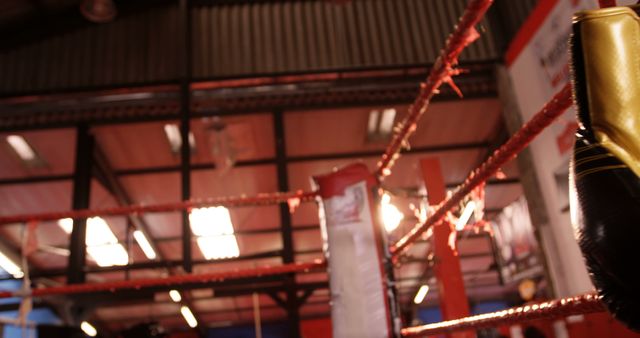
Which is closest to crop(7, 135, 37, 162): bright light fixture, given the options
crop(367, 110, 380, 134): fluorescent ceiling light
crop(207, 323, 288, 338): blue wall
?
crop(367, 110, 380, 134): fluorescent ceiling light

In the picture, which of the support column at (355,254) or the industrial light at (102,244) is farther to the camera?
the industrial light at (102,244)

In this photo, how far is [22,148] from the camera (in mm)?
4648

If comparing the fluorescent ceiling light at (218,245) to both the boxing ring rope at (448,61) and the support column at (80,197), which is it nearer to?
the support column at (80,197)

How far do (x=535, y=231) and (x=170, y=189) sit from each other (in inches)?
136

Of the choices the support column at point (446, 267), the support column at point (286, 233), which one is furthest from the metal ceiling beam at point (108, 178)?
the support column at point (446, 267)

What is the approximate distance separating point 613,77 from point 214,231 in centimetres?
550

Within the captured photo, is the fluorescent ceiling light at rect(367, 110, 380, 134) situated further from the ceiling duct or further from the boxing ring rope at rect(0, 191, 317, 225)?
the boxing ring rope at rect(0, 191, 317, 225)

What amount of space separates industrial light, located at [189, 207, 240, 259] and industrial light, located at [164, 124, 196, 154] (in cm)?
82

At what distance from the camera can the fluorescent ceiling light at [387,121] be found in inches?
186

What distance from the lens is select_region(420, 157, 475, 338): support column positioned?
1962 mm

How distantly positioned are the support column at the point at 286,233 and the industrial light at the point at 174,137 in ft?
2.73

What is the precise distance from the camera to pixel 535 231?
393 centimetres

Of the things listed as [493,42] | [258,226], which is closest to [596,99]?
[493,42]

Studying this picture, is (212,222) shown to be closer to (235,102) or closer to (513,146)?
(235,102)
